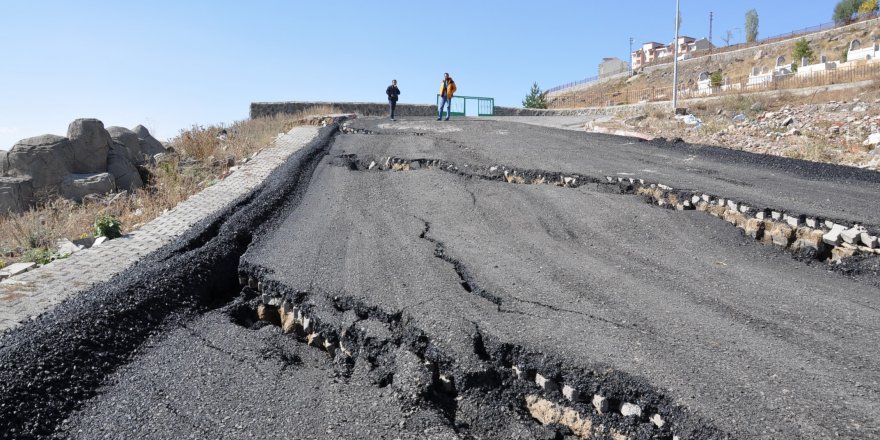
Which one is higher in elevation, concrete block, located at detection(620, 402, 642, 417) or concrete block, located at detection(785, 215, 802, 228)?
concrete block, located at detection(785, 215, 802, 228)

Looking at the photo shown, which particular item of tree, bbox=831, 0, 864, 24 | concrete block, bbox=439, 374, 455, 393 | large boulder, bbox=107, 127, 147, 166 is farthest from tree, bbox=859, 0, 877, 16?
concrete block, bbox=439, 374, 455, 393

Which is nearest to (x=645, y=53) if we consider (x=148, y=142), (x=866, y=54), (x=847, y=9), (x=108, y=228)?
(x=847, y=9)

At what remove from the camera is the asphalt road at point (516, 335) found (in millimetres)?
2979

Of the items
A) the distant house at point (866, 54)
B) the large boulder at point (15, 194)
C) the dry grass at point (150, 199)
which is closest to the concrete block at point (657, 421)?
the dry grass at point (150, 199)

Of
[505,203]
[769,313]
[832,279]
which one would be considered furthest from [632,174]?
[769,313]

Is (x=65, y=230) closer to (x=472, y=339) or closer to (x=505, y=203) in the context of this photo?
(x=505, y=203)

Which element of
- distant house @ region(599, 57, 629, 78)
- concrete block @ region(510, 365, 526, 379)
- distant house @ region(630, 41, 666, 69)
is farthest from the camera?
distant house @ region(630, 41, 666, 69)

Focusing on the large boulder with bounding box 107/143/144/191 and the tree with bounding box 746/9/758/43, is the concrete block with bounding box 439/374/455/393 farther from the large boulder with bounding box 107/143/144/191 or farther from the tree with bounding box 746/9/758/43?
the tree with bounding box 746/9/758/43

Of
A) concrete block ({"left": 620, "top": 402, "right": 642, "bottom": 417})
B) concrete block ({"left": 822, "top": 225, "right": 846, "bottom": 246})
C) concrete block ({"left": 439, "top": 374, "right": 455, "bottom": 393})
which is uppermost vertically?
concrete block ({"left": 822, "top": 225, "right": 846, "bottom": 246})

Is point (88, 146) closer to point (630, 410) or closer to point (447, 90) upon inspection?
point (447, 90)

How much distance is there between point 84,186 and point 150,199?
3.52 m

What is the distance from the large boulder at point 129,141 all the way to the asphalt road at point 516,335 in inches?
408

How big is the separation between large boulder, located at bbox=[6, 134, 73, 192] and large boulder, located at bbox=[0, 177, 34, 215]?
0.56ft

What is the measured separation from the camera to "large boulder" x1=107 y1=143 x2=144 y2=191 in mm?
13768
